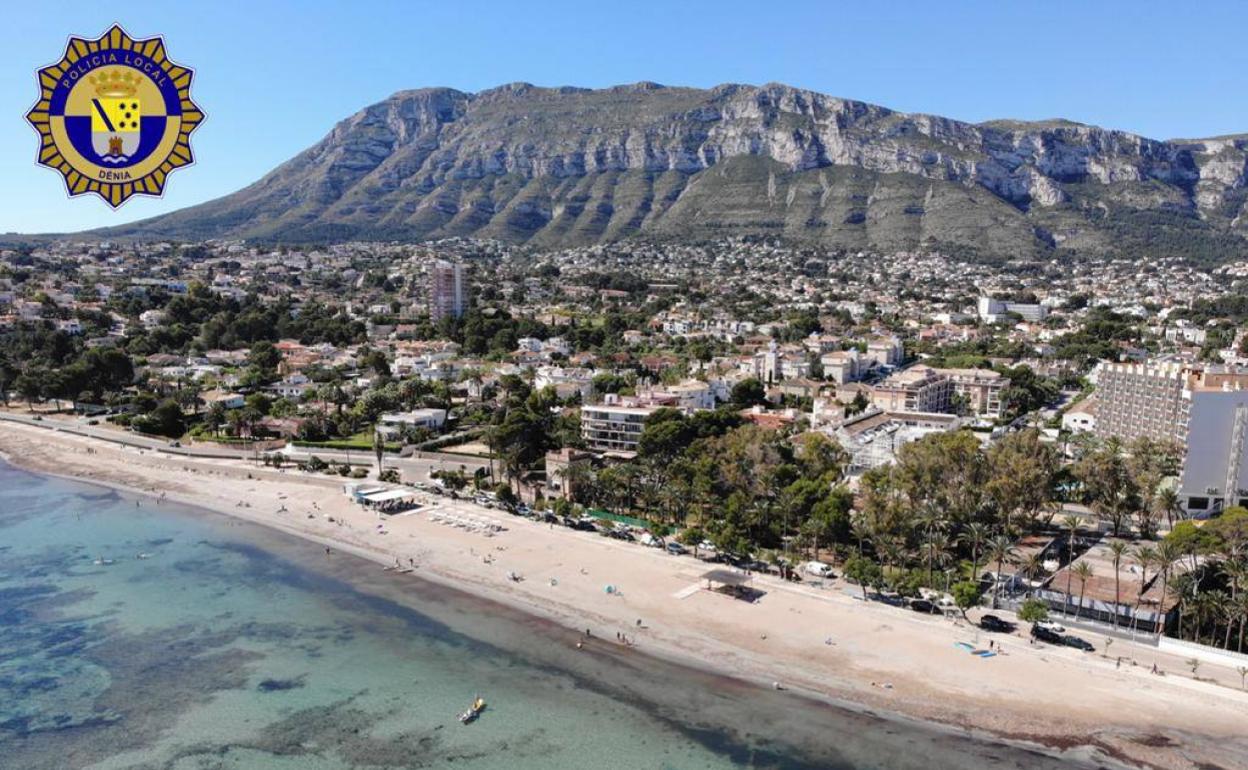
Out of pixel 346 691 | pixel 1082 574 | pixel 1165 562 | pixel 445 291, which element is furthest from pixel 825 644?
pixel 445 291

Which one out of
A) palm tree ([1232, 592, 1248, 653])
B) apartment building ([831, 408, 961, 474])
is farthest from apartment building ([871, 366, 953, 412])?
palm tree ([1232, 592, 1248, 653])

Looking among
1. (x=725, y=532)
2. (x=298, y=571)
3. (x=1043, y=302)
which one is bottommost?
(x=298, y=571)

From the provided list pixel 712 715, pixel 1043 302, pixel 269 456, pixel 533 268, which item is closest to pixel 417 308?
pixel 533 268

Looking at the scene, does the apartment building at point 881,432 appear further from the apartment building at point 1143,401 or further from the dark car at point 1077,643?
the dark car at point 1077,643

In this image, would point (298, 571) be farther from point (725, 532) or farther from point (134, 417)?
point (134, 417)

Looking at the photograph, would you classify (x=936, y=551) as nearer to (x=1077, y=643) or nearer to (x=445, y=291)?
(x=1077, y=643)

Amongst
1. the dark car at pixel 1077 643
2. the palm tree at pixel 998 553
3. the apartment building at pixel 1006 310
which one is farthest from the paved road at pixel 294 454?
the apartment building at pixel 1006 310
